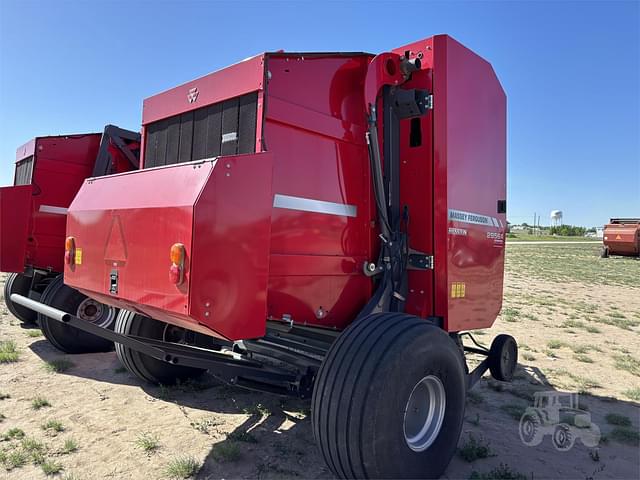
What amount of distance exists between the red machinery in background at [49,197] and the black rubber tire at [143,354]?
6.27 feet

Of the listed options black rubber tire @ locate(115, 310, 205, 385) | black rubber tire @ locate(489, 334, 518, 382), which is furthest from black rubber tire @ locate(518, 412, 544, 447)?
black rubber tire @ locate(115, 310, 205, 385)

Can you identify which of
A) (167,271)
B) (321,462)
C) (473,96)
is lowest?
(321,462)

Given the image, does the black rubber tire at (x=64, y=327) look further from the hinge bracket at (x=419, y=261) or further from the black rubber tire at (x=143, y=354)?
the hinge bracket at (x=419, y=261)

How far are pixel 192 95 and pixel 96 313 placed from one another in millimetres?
4340

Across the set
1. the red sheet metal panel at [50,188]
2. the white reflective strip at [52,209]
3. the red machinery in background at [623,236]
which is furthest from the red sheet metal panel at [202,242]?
the red machinery in background at [623,236]

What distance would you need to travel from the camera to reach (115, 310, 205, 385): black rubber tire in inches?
180

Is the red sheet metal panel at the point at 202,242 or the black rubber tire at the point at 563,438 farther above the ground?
the red sheet metal panel at the point at 202,242

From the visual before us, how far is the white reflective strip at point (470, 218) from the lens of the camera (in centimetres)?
383

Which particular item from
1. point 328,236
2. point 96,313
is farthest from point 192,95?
point 96,313

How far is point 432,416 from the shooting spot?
10.5 ft

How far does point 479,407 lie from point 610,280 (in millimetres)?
15893

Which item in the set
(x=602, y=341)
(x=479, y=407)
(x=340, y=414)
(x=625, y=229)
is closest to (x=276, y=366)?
Result: (x=340, y=414)

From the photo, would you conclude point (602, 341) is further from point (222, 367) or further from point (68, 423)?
point (68, 423)

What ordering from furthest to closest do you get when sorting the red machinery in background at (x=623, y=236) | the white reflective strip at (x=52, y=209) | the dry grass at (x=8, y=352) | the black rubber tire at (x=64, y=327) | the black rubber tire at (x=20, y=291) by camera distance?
1. the red machinery in background at (x=623, y=236)
2. the black rubber tire at (x=20, y=291)
3. the white reflective strip at (x=52, y=209)
4. the black rubber tire at (x=64, y=327)
5. the dry grass at (x=8, y=352)
